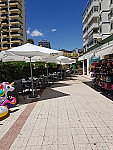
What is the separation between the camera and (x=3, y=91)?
4543 millimetres

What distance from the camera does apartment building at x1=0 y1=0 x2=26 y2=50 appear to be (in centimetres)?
5494

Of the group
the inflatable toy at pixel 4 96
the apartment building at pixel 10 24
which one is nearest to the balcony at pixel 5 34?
the apartment building at pixel 10 24

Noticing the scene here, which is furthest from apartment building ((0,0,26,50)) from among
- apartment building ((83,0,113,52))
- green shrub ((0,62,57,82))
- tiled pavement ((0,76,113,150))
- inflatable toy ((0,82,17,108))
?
tiled pavement ((0,76,113,150))

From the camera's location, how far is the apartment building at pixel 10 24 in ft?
180

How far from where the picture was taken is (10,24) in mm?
55875

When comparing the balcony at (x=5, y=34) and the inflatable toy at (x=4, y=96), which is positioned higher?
the balcony at (x=5, y=34)

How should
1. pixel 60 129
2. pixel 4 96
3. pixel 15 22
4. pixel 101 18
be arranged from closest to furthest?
pixel 60 129 < pixel 4 96 < pixel 101 18 < pixel 15 22

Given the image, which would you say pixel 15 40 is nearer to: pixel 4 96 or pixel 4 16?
pixel 4 16

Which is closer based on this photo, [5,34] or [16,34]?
[16,34]

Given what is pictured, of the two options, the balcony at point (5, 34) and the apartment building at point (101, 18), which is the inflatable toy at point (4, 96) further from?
the balcony at point (5, 34)

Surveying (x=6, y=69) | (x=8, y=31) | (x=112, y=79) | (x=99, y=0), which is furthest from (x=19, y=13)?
(x=112, y=79)

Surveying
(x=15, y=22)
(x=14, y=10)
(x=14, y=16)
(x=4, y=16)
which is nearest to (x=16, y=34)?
(x=15, y=22)

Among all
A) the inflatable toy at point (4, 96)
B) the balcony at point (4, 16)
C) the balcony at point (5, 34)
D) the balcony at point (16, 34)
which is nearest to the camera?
the inflatable toy at point (4, 96)

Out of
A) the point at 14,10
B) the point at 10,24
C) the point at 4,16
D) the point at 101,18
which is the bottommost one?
the point at 101,18
